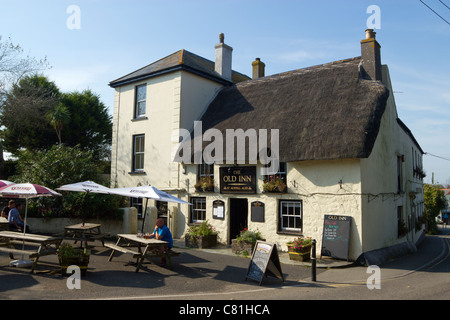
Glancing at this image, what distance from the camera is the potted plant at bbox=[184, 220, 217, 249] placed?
13.7 metres

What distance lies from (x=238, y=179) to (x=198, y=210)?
2.81 m

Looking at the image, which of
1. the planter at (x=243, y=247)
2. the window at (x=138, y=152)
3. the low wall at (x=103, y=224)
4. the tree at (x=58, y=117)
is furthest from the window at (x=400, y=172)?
the tree at (x=58, y=117)

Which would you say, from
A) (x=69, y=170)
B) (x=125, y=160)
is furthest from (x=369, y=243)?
(x=69, y=170)

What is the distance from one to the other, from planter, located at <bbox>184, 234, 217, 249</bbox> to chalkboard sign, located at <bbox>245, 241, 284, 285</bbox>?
17.3ft

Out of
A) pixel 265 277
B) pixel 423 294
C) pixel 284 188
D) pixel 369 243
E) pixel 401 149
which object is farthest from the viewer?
pixel 401 149

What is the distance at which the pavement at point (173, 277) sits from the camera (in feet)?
23.0

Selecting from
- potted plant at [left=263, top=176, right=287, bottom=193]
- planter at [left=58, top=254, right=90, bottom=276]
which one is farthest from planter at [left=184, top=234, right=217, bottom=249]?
planter at [left=58, top=254, right=90, bottom=276]

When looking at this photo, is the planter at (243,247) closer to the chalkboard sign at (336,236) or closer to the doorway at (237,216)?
the doorway at (237,216)

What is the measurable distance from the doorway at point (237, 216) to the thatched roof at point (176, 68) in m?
7.50

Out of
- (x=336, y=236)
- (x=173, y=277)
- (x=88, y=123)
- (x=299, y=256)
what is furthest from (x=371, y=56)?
(x=88, y=123)

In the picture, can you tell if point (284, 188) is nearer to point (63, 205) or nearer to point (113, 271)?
point (113, 271)

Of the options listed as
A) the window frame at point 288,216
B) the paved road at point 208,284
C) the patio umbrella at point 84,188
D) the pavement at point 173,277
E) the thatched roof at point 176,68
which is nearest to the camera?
the paved road at point 208,284

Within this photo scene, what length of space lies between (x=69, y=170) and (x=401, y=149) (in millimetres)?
17876
